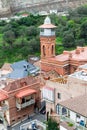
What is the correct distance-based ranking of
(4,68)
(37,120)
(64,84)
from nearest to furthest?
(64,84)
(37,120)
(4,68)

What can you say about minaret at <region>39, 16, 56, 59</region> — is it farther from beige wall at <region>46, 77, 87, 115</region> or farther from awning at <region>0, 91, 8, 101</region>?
beige wall at <region>46, 77, 87, 115</region>

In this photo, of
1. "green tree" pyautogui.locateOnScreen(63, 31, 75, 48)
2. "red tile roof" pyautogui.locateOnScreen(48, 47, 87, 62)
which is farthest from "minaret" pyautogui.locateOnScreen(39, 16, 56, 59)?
"green tree" pyautogui.locateOnScreen(63, 31, 75, 48)

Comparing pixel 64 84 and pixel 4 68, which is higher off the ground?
pixel 64 84

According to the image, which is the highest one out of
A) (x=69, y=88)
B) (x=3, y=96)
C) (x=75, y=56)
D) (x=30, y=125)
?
(x=69, y=88)

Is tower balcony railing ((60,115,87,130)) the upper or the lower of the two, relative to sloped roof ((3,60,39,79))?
upper

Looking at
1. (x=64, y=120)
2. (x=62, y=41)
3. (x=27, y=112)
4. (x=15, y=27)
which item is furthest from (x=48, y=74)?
(x=15, y=27)

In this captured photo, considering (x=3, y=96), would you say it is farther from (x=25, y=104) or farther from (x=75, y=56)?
(x=75, y=56)

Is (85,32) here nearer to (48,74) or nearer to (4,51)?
(4,51)

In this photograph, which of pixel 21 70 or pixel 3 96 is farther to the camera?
pixel 21 70

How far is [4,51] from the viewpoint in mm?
50031

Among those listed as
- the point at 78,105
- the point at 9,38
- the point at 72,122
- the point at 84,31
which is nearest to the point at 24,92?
the point at 72,122

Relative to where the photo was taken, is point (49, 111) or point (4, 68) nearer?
point (49, 111)

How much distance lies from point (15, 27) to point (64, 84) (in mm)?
35526

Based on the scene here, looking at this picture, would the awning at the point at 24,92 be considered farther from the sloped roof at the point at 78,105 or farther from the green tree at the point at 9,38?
the green tree at the point at 9,38
